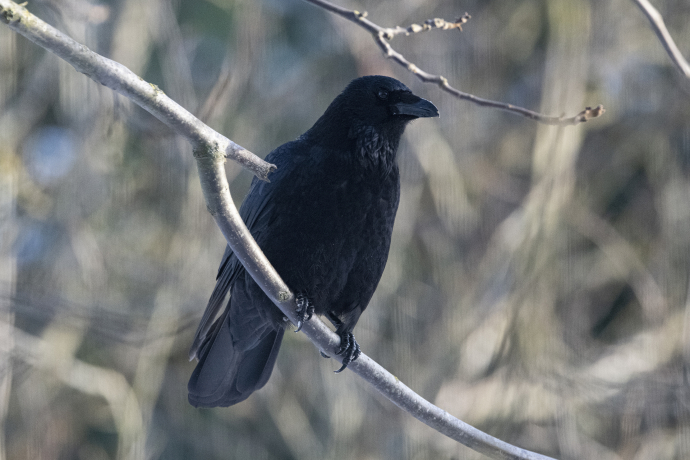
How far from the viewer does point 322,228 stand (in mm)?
3045

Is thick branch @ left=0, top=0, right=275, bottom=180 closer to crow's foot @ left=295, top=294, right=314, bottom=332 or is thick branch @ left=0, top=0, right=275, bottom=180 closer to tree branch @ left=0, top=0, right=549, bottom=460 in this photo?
tree branch @ left=0, top=0, right=549, bottom=460

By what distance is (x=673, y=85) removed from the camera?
7.20 metres

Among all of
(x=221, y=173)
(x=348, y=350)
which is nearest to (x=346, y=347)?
(x=348, y=350)

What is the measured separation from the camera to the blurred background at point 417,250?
660cm

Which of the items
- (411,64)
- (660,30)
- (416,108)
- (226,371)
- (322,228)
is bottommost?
(226,371)

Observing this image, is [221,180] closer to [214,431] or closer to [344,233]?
[344,233]

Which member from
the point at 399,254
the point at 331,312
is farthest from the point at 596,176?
the point at 331,312

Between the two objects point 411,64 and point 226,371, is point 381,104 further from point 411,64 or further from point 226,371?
point 226,371

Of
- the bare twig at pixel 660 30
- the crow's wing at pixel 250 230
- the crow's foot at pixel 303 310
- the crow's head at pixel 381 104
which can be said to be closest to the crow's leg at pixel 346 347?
the crow's foot at pixel 303 310

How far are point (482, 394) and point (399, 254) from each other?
1.71 m

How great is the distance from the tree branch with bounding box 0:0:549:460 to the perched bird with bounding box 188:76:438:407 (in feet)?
1.03

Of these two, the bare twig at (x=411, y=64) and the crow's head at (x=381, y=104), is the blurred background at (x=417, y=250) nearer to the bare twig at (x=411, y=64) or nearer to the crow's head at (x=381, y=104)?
the crow's head at (x=381, y=104)

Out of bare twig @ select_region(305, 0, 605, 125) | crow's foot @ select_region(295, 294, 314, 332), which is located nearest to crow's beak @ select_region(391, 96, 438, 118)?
bare twig @ select_region(305, 0, 605, 125)

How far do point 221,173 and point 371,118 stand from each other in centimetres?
138
